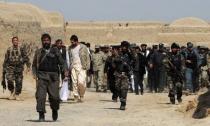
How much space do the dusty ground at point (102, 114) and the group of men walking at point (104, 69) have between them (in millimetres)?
344

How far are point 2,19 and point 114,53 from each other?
933 cm

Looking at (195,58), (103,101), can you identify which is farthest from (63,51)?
(195,58)

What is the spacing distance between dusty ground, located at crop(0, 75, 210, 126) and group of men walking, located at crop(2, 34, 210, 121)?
1.13 ft

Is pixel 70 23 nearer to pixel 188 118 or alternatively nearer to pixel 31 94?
pixel 31 94

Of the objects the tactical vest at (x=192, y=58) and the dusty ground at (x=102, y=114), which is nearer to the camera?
the dusty ground at (x=102, y=114)

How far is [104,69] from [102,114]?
271 cm

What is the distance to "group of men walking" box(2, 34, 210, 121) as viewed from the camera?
1201 cm

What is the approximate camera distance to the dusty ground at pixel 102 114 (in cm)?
1205

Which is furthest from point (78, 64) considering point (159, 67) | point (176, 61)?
point (159, 67)

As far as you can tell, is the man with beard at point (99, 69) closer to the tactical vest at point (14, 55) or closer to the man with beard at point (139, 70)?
the man with beard at point (139, 70)

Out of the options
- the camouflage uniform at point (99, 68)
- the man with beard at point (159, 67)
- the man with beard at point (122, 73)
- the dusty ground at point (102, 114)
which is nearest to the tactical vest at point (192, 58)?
the man with beard at point (159, 67)

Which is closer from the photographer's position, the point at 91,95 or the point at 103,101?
the point at 103,101

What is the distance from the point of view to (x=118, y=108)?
14883 mm

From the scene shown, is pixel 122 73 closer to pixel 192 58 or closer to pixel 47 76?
pixel 47 76
